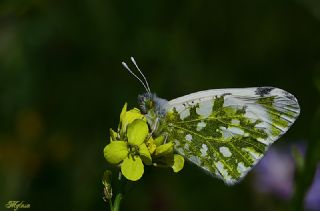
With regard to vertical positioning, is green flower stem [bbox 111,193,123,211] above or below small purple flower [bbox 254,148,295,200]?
above

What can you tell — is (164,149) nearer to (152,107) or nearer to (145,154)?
(145,154)

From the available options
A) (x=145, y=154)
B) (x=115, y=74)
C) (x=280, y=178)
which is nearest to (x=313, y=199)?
(x=280, y=178)

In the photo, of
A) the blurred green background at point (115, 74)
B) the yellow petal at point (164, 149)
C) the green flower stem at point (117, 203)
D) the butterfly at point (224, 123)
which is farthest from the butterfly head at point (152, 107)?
the blurred green background at point (115, 74)

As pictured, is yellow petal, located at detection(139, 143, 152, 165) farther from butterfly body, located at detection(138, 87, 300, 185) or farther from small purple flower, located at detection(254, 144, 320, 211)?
small purple flower, located at detection(254, 144, 320, 211)

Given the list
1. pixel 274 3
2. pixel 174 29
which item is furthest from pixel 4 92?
pixel 274 3

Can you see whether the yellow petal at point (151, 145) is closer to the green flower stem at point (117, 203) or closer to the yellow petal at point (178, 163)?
the yellow petal at point (178, 163)

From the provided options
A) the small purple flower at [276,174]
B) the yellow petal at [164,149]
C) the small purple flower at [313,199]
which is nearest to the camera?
the yellow petal at [164,149]

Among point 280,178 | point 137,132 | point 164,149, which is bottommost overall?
point 280,178

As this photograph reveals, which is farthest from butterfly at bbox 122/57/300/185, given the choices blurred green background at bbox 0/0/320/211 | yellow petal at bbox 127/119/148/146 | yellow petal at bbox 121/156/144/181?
blurred green background at bbox 0/0/320/211
